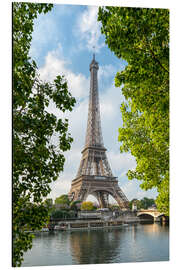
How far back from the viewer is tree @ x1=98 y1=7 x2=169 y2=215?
11.4 feet

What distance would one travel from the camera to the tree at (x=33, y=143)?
2918mm

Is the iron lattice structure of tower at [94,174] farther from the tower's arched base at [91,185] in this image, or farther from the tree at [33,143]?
the tree at [33,143]

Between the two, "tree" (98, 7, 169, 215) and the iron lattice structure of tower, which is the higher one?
"tree" (98, 7, 169, 215)

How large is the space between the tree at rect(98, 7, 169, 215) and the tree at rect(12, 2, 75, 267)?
3.21 ft

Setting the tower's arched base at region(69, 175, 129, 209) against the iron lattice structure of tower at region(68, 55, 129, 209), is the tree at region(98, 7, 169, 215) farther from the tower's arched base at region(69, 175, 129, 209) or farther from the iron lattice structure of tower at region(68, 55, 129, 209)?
the tower's arched base at region(69, 175, 129, 209)

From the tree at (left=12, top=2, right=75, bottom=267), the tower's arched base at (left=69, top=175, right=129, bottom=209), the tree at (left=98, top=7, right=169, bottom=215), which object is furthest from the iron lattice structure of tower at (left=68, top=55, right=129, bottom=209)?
the tree at (left=12, top=2, right=75, bottom=267)

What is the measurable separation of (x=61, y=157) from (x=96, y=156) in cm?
1911

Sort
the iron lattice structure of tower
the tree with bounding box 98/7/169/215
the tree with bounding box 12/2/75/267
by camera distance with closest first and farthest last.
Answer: the tree with bounding box 12/2/75/267, the tree with bounding box 98/7/169/215, the iron lattice structure of tower

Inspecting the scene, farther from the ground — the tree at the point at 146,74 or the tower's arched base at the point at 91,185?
the tree at the point at 146,74

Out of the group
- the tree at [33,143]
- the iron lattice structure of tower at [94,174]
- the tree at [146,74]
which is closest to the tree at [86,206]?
the iron lattice structure of tower at [94,174]

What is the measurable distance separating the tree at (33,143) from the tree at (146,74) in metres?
0.98

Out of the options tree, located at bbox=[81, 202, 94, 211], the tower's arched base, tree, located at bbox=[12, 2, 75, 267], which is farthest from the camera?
the tower's arched base

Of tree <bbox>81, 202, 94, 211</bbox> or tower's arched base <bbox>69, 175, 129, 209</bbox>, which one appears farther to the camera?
tower's arched base <bbox>69, 175, 129, 209</bbox>
